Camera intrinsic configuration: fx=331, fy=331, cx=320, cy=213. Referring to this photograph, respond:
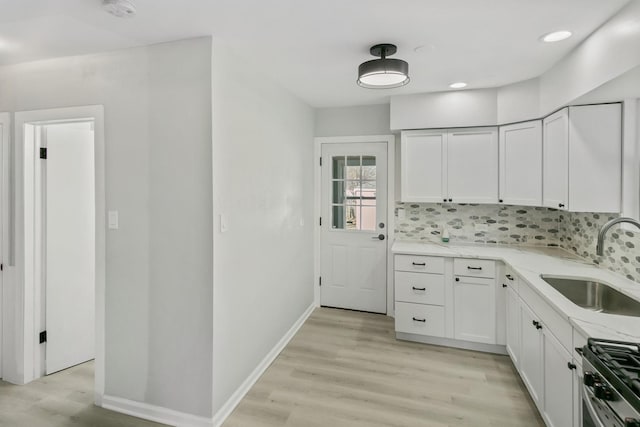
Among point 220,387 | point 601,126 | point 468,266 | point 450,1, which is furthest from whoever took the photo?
point 468,266

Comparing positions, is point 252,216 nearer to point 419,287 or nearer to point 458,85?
point 419,287

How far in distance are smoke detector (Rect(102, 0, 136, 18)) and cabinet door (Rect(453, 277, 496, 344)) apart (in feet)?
10.2

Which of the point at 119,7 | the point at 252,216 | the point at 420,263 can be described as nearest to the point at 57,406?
the point at 252,216

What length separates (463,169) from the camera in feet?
11.1

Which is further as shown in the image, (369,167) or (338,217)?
(338,217)

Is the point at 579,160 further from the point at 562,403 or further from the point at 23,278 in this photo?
the point at 23,278

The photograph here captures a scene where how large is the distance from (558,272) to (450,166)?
4.67ft

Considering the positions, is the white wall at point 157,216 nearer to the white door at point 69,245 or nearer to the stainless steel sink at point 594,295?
the white door at point 69,245

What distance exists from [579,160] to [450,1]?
63.6 inches

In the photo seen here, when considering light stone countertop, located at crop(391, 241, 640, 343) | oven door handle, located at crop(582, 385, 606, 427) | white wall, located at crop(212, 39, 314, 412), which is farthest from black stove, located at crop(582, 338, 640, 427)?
white wall, located at crop(212, 39, 314, 412)

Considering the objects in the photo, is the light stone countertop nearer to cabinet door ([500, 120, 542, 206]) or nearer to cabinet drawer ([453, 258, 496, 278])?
cabinet drawer ([453, 258, 496, 278])

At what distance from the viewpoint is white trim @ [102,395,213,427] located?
208 cm

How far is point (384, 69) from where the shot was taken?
2182mm

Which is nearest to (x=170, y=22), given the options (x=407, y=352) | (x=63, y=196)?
(x=63, y=196)
